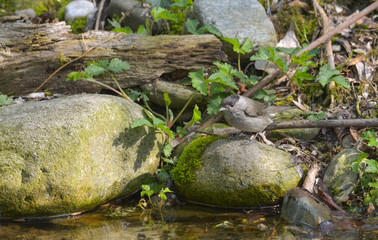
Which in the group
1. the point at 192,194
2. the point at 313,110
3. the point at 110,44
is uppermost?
the point at 110,44

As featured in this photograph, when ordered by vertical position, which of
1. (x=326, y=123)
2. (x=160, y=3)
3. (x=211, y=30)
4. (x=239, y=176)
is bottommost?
(x=239, y=176)

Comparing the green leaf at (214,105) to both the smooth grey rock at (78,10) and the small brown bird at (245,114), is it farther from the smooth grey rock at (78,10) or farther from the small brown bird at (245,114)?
the smooth grey rock at (78,10)

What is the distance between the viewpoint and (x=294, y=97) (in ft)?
21.7

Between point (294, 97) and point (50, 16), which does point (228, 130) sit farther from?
point (50, 16)

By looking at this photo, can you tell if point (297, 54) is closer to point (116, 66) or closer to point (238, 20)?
point (238, 20)

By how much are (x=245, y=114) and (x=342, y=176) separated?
142cm

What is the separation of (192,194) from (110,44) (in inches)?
107

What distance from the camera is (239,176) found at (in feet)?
16.2

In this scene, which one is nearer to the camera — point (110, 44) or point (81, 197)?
point (81, 197)

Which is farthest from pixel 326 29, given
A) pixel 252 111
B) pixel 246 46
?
pixel 252 111

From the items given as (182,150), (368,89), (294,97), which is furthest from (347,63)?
(182,150)

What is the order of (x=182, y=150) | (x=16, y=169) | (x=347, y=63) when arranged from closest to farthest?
(x=16, y=169)
(x=182, y=150)
(x=347, y=63)

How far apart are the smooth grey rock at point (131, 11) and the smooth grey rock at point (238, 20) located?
1.21m

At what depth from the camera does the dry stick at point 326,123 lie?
539 cm
